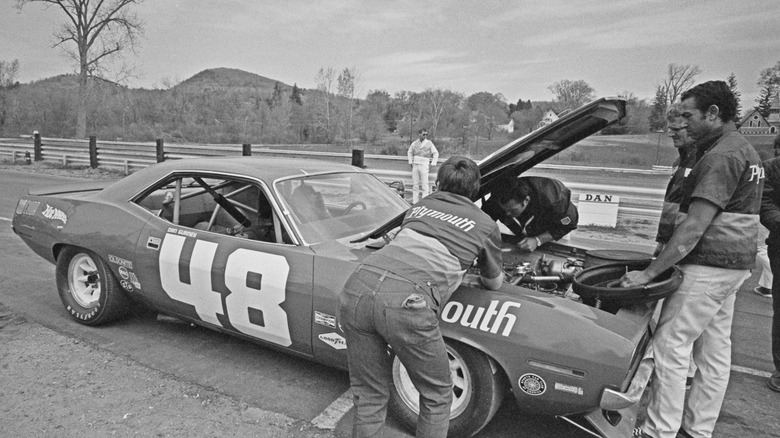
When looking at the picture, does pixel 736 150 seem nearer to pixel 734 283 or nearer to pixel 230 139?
pixel 734 283

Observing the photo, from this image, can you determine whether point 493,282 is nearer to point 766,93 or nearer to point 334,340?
point 334,340

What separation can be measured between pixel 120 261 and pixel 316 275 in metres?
1.85

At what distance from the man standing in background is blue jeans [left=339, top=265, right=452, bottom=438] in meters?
9.83

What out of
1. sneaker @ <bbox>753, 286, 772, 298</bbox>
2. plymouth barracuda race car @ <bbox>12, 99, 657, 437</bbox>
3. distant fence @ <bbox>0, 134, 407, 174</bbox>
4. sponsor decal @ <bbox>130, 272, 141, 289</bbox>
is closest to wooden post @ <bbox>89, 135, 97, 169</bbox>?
distant fence @ <bbox>0, 134, 407, 174</bbox>

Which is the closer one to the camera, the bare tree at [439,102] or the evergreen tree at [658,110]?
the evergreen tree at [658,110]

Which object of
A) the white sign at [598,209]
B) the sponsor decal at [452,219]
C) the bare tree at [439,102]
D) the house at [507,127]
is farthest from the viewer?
the bare tree at [439,102]

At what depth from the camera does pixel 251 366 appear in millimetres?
3336

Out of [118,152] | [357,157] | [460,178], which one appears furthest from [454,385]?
[118,152]

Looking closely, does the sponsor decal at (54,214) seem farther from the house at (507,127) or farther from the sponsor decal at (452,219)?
the house at (507,127)

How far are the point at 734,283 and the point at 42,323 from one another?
498 centimetres

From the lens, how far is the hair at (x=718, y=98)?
2451 millimetres

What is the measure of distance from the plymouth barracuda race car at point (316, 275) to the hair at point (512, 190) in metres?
0.26

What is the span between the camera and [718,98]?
8.06ft

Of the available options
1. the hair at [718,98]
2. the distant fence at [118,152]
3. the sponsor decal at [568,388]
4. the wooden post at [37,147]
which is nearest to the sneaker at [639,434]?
the sponsor decal at [568,388]
